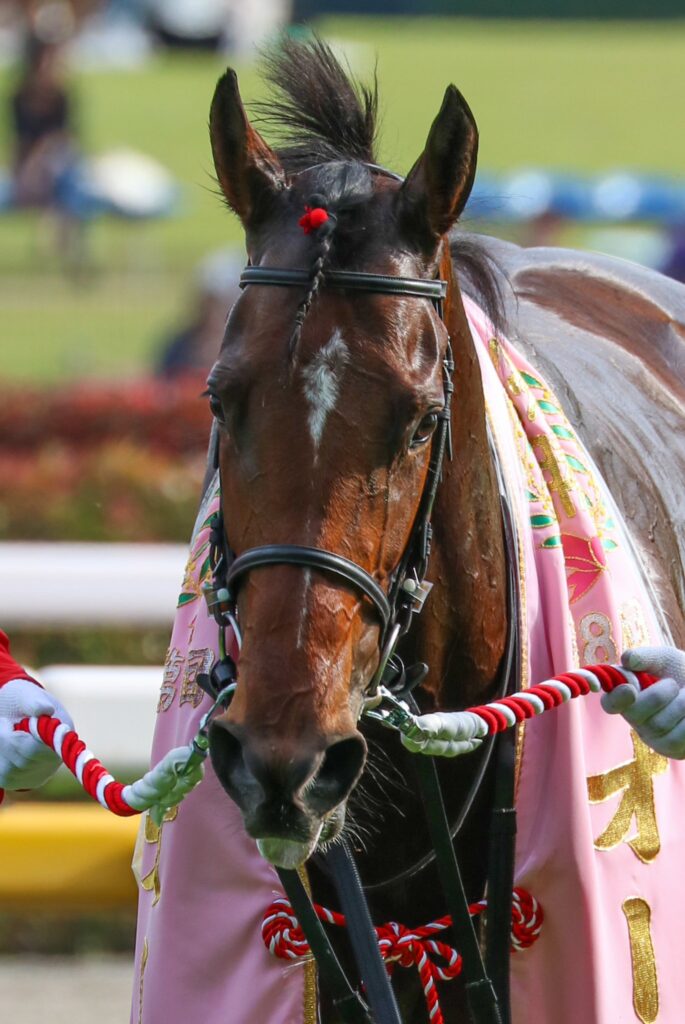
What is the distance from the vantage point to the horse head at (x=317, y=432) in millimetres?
1836

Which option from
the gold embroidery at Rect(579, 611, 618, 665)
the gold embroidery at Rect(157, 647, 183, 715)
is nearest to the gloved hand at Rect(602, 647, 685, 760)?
the gold embroidery at Rect(579, 611, 618, 665)

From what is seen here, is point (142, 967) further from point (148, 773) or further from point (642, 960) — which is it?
point (642, 960)

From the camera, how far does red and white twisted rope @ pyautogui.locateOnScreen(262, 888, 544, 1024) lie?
7.76ft

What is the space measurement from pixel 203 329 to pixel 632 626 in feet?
26.5

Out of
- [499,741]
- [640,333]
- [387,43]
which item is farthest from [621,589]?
[387,43]

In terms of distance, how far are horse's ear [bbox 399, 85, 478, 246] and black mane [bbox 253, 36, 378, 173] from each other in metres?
0.19

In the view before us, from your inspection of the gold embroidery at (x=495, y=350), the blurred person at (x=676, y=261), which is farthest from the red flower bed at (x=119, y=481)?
the gold embroidery at (x=495, y=350)

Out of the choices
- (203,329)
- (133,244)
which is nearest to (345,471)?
(203,329)

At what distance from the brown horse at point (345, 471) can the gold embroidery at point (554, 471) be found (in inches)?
8.2

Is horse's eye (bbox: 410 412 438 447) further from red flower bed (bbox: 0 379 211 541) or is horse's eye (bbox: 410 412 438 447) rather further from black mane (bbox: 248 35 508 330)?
red flower bed (bbox: 0 379 211 541)

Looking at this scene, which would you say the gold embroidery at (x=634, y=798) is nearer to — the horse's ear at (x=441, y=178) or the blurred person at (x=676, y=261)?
the horse's ear at (x=441, y=178)

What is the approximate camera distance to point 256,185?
2141 mm

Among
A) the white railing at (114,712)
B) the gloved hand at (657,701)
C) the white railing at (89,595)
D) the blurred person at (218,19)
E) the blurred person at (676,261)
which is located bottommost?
the gloved hand at (657,701)

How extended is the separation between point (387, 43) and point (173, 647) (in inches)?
796
